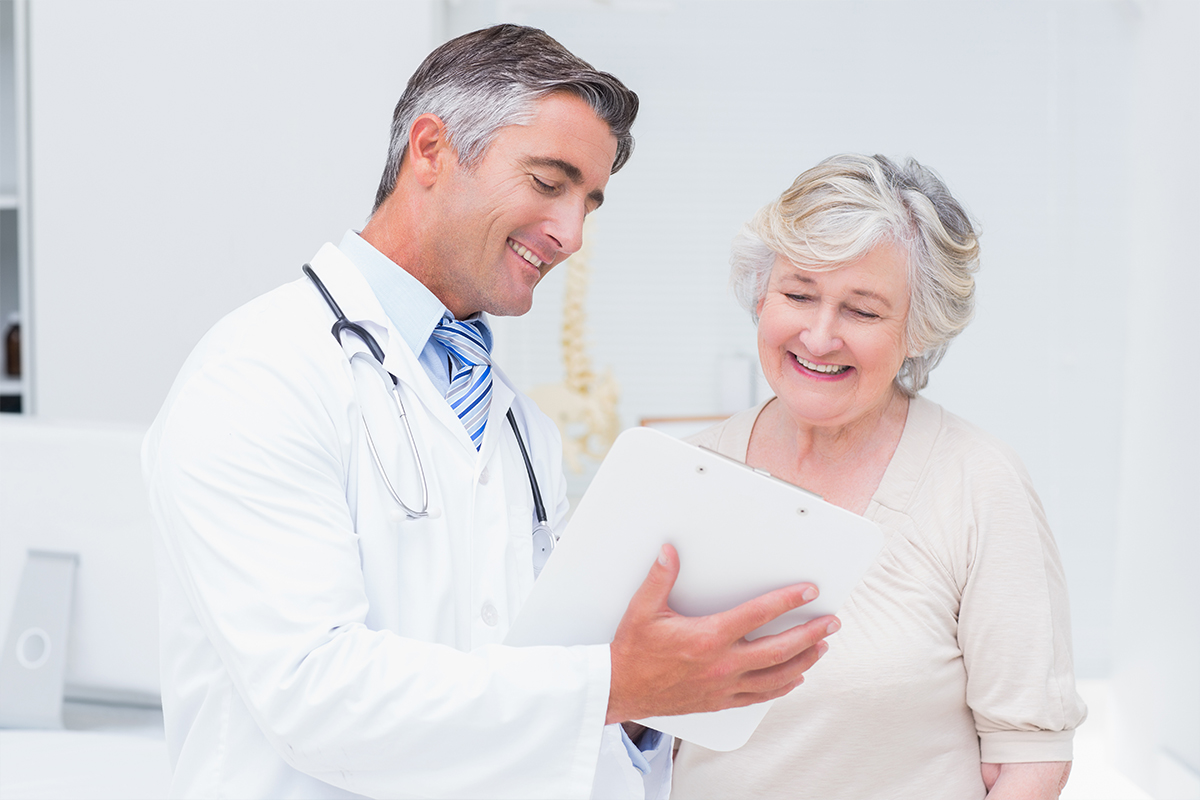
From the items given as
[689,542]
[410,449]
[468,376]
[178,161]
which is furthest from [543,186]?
[178,161]

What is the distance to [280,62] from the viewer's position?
2537 millimetres

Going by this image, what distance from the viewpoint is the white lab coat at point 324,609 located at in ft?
2.73

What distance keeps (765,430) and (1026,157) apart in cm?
196

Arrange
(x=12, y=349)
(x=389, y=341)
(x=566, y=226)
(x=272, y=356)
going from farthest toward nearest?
(x=12, y=349) < (x=566, y=226) < (x=389, y=341) < (x=272, y=356)

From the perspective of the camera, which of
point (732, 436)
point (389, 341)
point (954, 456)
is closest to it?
point (389, 341)

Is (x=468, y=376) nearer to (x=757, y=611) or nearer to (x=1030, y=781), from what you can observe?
(x=757, y=611)

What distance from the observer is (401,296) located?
115cm

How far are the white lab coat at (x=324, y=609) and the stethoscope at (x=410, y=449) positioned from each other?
0.04 ft

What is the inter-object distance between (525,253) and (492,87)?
0.20 metres

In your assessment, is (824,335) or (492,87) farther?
(824,335)

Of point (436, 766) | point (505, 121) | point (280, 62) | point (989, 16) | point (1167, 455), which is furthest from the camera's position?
point (989, 16)

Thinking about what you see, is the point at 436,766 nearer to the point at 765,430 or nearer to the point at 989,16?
the point at 765,430

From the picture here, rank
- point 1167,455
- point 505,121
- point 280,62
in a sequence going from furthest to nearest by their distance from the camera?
point 280,62 → point 1167,455 → point 505,121

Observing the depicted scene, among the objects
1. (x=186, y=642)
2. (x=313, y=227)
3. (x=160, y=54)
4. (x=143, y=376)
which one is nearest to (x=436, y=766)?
(x=186, y=642)
